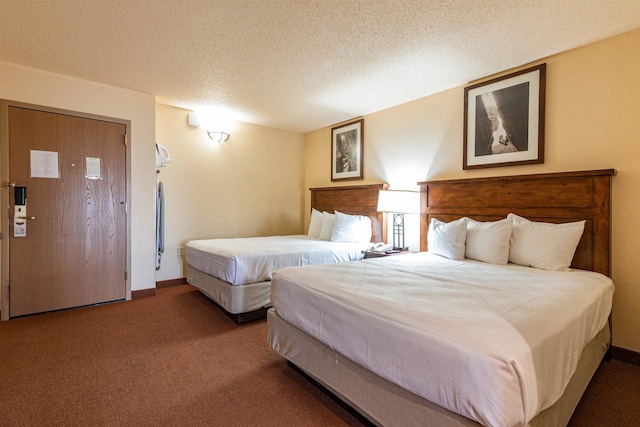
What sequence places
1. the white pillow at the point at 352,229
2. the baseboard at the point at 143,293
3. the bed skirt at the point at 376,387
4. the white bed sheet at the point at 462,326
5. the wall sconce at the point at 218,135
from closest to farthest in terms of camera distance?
1. the white bed sheet at the point at 462,326
2. the bed skirt at the point at 376,387
3. the baseboard at the point at 143,293
4. the white pillow at the point at 352,229
5. the wall sconce at the point at 218,135

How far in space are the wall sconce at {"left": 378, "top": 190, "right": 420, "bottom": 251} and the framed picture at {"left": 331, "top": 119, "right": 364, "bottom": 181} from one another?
2.84 ft

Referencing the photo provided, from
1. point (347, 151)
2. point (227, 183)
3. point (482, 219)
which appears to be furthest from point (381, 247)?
point (227, 183)

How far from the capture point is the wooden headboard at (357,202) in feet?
13.3

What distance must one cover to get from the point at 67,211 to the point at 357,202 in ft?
11.3

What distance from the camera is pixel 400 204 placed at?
11.5 feet

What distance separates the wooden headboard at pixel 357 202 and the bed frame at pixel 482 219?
2.30 ft

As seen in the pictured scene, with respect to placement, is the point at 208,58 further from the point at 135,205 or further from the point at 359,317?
the point at 359,317

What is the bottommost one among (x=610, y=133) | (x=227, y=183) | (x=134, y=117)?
(x=227, y=183)

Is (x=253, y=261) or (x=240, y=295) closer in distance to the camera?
(x=240, y=295)

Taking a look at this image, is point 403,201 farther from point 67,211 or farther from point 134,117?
point 67,211

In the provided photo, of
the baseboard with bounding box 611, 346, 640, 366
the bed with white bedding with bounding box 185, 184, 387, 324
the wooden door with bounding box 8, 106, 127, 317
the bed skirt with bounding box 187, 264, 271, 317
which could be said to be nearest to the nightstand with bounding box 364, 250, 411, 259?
the bed with white bedding with bounding box 185, 184, 387, 324

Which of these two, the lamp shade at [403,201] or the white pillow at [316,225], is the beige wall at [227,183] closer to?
the white pillow at [316,225]

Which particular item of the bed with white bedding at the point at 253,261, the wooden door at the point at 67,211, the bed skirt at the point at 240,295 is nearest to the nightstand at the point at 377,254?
the bed with white bedding at the point at 253,261

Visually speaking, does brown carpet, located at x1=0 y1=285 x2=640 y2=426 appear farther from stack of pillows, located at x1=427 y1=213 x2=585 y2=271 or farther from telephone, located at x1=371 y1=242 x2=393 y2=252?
telephone, located at x1=371 y1=242 x2=393 y2=252
